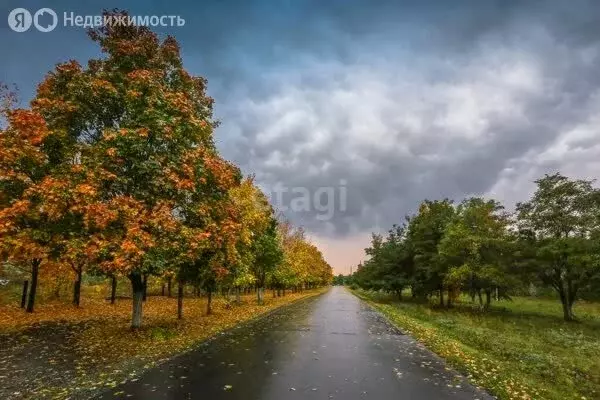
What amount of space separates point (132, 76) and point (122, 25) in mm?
3611

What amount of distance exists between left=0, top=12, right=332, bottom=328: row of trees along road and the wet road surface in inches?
176

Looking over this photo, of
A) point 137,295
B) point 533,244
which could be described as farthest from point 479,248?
A: point 137,295

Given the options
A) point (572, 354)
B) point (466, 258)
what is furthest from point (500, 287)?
point (572, 354)

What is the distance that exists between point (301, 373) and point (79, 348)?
28.1 feet

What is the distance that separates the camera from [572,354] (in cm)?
1852

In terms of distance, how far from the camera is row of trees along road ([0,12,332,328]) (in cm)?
1521

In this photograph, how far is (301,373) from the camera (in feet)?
38.3

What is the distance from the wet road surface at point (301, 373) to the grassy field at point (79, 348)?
957 millimetres

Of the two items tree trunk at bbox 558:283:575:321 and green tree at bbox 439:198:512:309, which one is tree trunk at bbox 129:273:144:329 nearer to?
green tree at bbox 439:198:512:309

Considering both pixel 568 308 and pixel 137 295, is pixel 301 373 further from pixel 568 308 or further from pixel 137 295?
pixel 568 308

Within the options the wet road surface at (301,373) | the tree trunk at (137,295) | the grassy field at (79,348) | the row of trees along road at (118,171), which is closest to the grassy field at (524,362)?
the wet road surface at (301,373)

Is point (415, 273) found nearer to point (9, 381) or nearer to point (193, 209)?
point (193, 209)

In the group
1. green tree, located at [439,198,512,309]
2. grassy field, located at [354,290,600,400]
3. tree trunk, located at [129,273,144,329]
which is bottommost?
grassy field, located at [354,290,600,400]

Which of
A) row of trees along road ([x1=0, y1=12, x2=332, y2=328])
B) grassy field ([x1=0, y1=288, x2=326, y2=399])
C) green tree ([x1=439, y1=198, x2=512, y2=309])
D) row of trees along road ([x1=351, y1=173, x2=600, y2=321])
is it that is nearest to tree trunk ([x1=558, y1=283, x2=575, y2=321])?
row of trees along road ([x1=351, y1=173, x2=600, y2=321])
